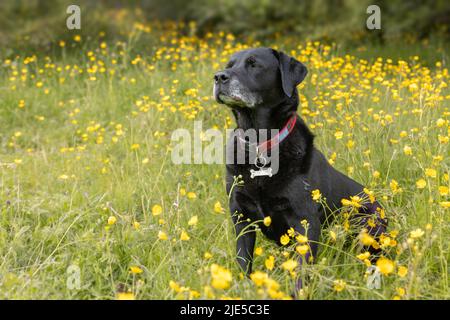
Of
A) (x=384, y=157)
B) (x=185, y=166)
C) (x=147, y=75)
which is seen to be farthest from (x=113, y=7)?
(x=384, y=157)

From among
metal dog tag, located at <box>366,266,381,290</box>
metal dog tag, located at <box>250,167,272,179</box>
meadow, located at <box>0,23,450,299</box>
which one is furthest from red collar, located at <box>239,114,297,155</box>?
metal dog tag, located at <box>366,266,381,290</box>

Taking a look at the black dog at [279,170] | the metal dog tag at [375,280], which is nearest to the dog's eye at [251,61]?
the black dog at [279,170]

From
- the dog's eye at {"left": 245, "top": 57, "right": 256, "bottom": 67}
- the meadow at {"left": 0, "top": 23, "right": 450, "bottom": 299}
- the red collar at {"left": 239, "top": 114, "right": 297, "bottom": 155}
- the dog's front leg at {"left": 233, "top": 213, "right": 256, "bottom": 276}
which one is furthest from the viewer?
the dog's eye at {"left": 245, "top": 57, "right": 256, "bottom": 67}

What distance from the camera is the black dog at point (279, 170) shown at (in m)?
2.70

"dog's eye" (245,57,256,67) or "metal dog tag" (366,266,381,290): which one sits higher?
"dog's eye" (245,57,256,67)

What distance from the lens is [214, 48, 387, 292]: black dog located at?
8.86ft

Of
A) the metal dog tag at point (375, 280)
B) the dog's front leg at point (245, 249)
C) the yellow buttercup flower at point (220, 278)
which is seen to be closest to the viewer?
the yellow buttercup flower at point (220, 278)

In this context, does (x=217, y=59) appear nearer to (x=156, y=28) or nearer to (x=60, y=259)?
(x=60, y=259)

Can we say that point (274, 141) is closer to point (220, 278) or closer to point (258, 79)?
point (258, 79)

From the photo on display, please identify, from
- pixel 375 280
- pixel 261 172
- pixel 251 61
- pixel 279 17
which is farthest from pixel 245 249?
pixel 279 17

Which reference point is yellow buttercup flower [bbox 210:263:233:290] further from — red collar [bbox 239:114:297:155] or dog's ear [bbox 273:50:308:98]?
dog's ear [bbox 273:50:308:98]

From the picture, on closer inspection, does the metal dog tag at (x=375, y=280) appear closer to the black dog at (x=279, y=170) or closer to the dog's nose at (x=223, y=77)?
the black dog at (x=279, y=170)

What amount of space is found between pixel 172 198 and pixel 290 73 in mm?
1064

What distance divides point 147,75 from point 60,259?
324 centimetres
